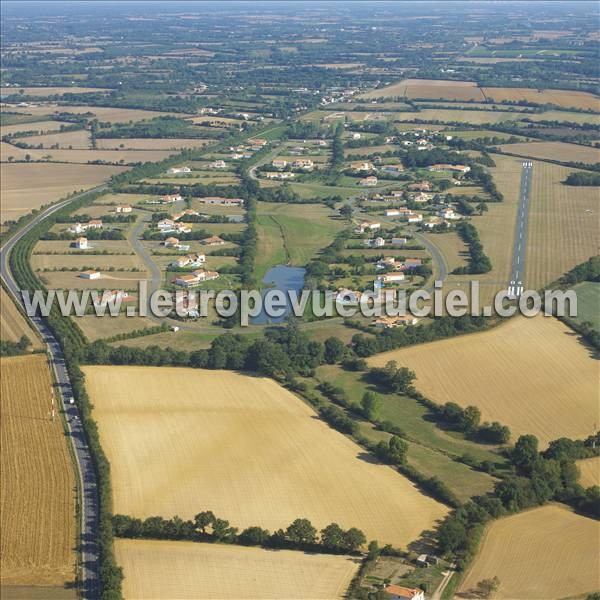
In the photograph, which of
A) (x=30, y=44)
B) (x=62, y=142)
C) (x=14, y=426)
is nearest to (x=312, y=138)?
(x=62, y=142)

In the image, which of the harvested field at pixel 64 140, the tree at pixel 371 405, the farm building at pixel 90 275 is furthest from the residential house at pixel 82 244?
the harvested field at pixel 64 140

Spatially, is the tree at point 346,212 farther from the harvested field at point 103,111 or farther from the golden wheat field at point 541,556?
the harvested field at point 103,111

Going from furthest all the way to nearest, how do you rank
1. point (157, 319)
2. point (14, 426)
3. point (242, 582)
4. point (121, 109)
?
point (121, 109) → point (157, 319) → point (14, 426) → point (242, 582)

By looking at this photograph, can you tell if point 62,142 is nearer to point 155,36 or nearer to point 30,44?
point 30,44

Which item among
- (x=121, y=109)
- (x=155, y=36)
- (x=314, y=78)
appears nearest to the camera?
(x=121, y=109)

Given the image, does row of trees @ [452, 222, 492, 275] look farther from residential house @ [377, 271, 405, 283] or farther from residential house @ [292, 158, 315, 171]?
residential house @ [292, 158, 315, 171]

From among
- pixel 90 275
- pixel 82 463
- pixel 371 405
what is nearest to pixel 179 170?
pixel 90 275

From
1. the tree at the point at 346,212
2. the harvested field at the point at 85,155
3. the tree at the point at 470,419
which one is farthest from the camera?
the harvested field at the point at 85,155

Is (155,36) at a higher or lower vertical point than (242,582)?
higher
